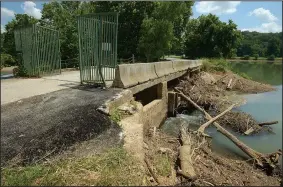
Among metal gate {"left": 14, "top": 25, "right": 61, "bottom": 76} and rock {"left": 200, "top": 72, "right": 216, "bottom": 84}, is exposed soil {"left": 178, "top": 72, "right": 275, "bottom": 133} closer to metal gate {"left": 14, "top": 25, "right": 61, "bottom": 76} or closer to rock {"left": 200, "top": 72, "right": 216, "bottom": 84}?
rock {"left": 200, "top": 72, "right": 216, "bottom": 84}

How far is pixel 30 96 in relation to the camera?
8.11 metres

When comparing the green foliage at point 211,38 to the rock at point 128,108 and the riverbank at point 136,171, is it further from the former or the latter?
the riverbank at point 136,171

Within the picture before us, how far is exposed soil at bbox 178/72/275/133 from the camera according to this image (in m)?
12.3

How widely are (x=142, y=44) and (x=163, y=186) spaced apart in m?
28.5

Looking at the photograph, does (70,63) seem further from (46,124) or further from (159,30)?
(46,124)

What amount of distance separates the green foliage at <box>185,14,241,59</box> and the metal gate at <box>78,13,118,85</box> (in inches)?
1653

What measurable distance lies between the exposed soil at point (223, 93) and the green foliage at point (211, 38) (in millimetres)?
Result: 28624

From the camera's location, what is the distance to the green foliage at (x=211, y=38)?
5172 cm

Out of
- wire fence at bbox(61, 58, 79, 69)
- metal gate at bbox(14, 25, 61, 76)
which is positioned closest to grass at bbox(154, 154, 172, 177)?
metal gate at bbox(14, 25, 61, 76)

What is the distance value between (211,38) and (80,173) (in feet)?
173

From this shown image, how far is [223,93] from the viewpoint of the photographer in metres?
19.7

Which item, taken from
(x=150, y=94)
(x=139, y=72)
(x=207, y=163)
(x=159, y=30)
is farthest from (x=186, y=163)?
(x=159, y=30)

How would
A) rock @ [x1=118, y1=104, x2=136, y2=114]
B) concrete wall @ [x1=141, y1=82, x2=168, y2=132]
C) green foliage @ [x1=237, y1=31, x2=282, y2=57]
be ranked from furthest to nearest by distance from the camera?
green foliage @ [x1=237, y1=31, x2=282, y2=57], concrete wall @ [x1=141, y1=82, x2=168, y2=132], rock @ [x1=118, y1=104, x2=136, y2=114]

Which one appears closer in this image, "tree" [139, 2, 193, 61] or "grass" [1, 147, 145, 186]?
"grass" [1, 147, 145, 186]
